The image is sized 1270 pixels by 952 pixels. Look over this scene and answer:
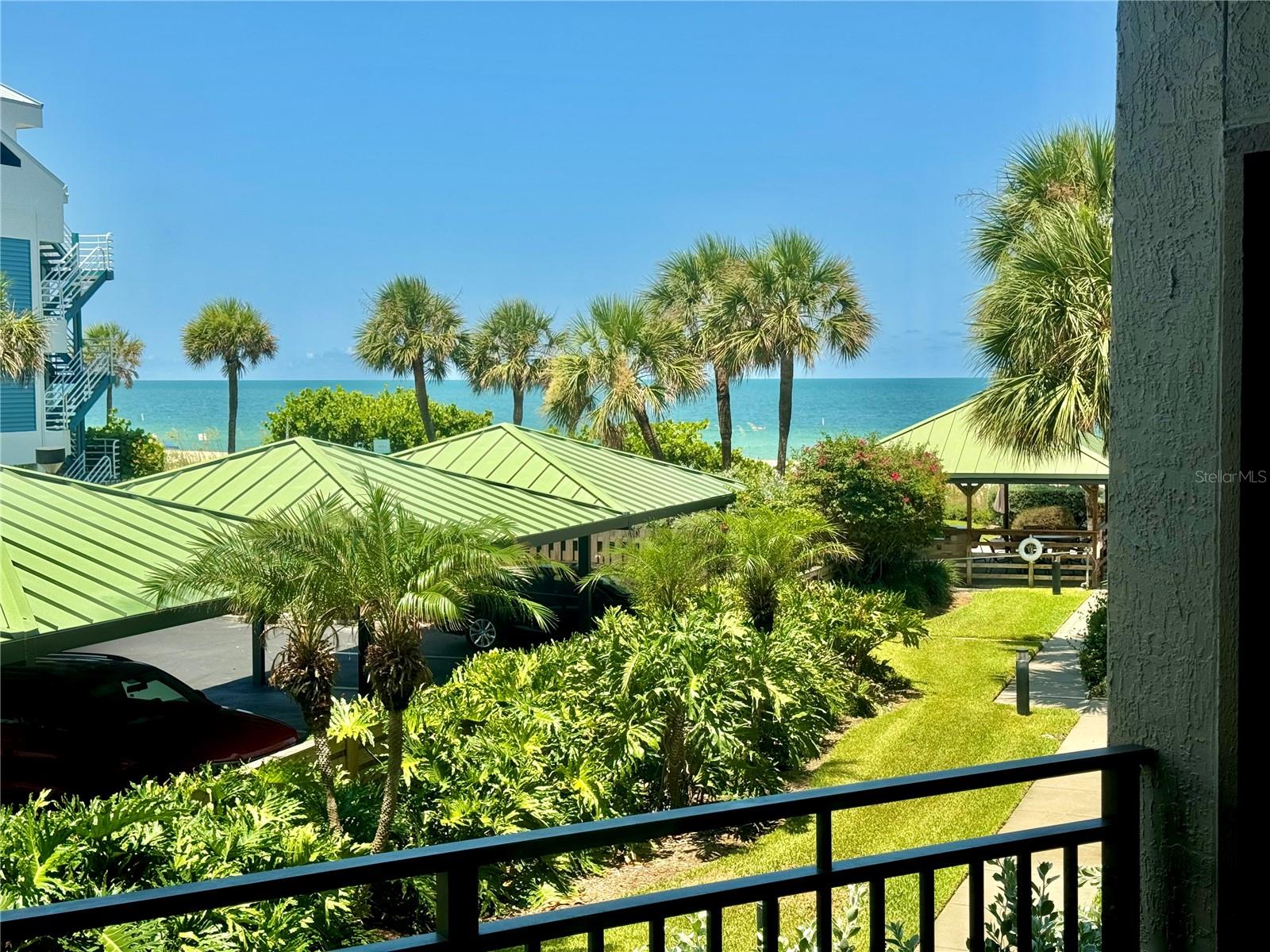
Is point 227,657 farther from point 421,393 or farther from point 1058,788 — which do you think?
point 421,393

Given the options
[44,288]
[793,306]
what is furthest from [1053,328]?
[44,288]

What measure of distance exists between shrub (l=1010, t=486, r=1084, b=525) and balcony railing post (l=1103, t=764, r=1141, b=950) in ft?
97.3

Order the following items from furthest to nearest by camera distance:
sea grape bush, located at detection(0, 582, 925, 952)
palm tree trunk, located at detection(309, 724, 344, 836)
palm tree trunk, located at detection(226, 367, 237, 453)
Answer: palm tree trunk, located at detection(226, 367, 237, 453), palm tree trunk, located at detection(309, 724, 344, 836), sea grape bush, located at detection(0, 582, 925, 952)

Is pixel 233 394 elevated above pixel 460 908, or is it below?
above

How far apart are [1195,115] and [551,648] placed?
10762 mm

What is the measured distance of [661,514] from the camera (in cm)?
1698

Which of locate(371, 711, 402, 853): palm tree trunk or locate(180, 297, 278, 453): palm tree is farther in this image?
locate(180, 297, 278, 453): palm tree

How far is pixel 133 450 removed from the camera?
52.5 m

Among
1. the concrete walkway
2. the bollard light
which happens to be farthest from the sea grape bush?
the concrete walkway

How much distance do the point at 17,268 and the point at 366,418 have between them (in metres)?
23.6

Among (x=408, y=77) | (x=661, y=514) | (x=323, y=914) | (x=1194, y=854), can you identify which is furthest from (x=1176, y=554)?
(x=408, y=77)

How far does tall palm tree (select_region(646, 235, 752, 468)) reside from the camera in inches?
1356

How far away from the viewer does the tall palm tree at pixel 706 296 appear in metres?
34.4

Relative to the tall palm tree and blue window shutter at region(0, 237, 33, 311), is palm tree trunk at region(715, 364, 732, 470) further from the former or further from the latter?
blue window shutter at region(0, 237, 33, 311)
